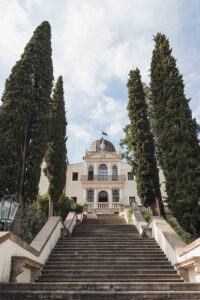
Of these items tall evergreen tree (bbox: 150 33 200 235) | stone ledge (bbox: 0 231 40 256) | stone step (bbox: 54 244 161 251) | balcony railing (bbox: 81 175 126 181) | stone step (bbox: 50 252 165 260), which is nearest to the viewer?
stone ledge (bbox: 0 231 40 256)

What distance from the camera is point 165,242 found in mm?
7508

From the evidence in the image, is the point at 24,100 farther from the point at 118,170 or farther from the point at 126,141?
the point at 118,170

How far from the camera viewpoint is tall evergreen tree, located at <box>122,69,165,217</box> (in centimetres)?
1309

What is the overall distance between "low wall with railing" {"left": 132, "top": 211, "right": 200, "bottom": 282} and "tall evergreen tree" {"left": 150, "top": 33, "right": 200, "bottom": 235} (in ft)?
3.29

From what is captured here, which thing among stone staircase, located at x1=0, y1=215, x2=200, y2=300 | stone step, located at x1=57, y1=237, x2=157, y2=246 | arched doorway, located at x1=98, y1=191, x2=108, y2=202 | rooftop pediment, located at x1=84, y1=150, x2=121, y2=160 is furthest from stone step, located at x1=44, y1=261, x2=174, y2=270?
rooftop pediment, located at x1=84, y1=150, x2=121, y2=160

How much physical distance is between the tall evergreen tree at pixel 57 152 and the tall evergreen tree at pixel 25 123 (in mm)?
3929

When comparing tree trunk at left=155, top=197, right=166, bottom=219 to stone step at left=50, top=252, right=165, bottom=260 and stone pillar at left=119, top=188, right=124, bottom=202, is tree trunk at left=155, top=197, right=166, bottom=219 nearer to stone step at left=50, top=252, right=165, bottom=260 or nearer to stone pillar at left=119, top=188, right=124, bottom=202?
stone step at left=50, top=252, right=165, bottom=260

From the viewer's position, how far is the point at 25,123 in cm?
930

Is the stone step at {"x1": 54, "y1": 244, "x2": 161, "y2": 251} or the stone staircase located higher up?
the stone step at {"x1": 54, "y1": 244, "x2": 161, "y2": 251}

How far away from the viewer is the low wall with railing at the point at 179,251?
206 inches

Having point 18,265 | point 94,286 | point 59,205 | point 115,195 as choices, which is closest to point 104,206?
point 115,195

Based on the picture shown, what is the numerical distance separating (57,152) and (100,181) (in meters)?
14.9

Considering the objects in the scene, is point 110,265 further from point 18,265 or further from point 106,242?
point 18,265

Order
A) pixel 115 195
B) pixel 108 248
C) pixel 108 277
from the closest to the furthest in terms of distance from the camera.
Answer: pixel 108 277 < pixel 108 248 < pixel 115 195
